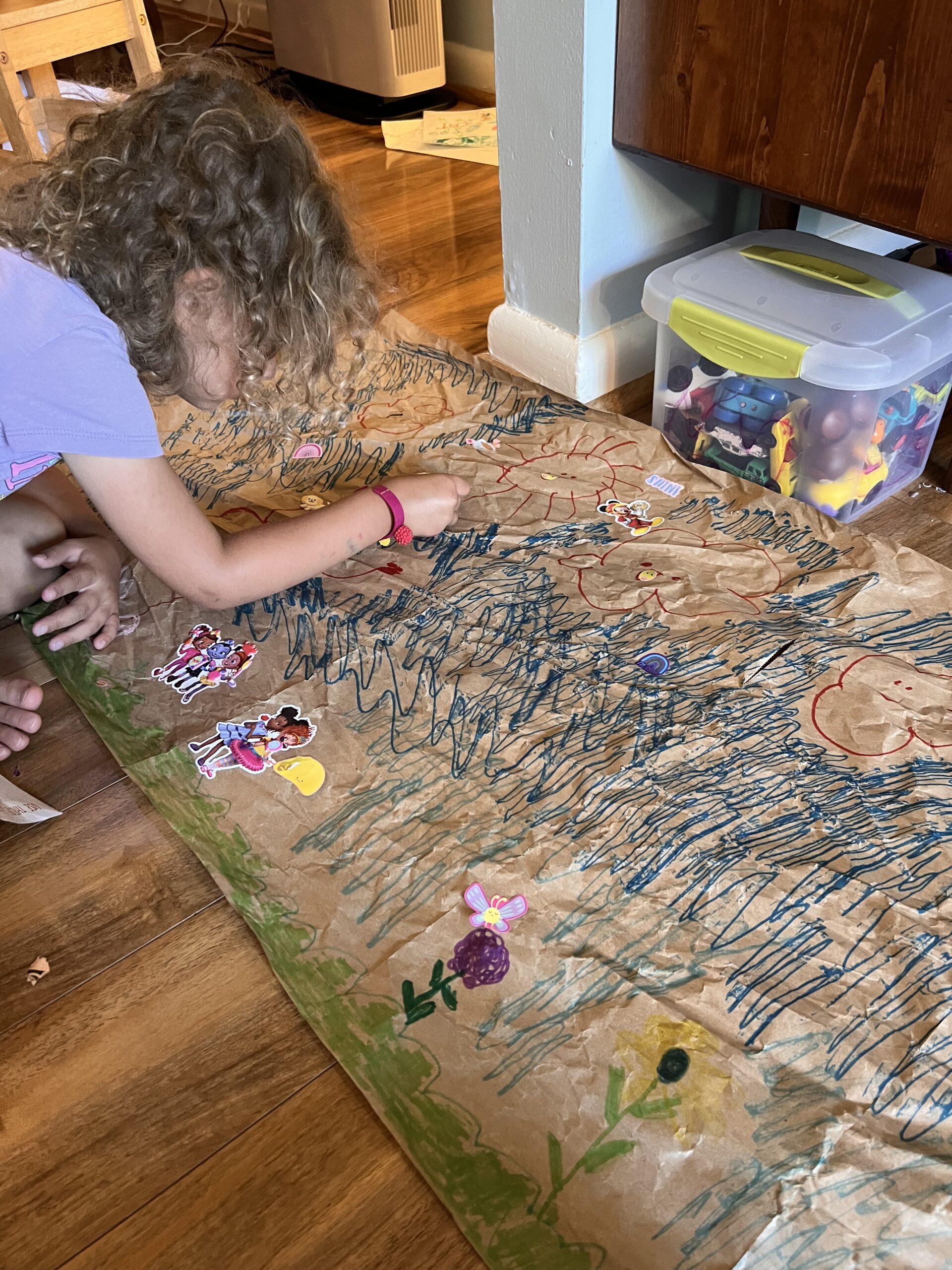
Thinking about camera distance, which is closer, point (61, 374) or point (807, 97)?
point (61, 374)

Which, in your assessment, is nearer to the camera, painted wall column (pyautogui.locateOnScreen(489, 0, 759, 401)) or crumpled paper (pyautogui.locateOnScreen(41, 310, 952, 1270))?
crumpled paper (pyautogui.locateOnScreen(41, 310, 952, 1270))

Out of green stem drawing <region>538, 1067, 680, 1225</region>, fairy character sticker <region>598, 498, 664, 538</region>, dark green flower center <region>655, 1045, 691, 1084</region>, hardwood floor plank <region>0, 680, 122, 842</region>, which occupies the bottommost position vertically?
hardwood floor plank <region>0, 680, 122, 842</region>

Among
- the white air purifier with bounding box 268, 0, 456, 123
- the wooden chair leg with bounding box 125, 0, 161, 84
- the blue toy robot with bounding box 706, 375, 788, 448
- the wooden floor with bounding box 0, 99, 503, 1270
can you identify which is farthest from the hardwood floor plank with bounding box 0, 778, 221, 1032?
the white air purifier with bounding box 268, 0, 456, 123

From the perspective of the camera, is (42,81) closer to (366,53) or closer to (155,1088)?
(366,53)

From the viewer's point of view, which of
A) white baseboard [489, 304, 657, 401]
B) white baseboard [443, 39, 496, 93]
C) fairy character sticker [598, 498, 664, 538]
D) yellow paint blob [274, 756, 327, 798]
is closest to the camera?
yellow paint blob [274, 756, 327, 798]

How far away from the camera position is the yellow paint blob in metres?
0.79

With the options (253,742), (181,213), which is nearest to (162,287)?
(181,213)

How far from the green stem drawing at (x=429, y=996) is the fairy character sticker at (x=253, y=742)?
0.23 meters

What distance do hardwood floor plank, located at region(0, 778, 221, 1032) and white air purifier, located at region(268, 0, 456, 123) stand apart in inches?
75.4

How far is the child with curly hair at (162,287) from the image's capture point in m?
0.71

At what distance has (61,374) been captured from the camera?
712mm

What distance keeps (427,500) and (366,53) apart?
1659 millimetres

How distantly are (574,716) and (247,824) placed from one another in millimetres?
269

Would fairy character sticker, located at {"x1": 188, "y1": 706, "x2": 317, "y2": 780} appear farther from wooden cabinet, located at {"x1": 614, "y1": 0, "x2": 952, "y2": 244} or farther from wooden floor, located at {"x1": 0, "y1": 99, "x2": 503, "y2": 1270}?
wooden cabinet, located at {"x1": 614, "y1": 0, "x2": 952, "y2": 244}
